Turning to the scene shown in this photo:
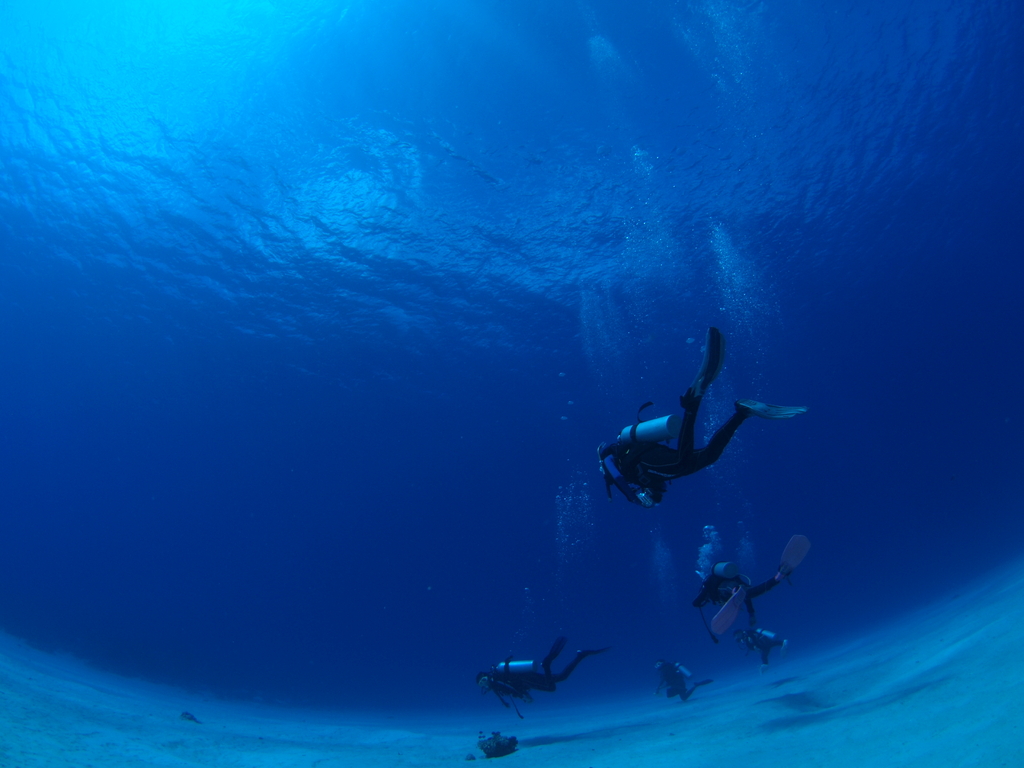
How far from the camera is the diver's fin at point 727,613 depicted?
6.64 meters

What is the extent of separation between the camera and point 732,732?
25.9ft

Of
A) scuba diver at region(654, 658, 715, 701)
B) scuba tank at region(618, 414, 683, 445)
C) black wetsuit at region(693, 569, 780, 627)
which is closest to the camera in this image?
scuba tank at region(618, 414, 683, 445)

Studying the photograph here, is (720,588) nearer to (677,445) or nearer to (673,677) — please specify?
(677,445)

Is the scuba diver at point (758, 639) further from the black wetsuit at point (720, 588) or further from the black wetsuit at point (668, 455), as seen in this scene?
the black wetsuit at point (668, 455)

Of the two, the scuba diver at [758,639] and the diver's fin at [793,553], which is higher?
the scuba diver at [758,639]

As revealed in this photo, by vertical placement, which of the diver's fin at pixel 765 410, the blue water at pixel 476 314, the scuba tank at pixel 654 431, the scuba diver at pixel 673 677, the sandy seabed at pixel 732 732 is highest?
the blue water at pixel 476 314

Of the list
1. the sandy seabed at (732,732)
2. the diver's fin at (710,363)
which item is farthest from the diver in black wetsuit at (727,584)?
the diver's fin at (710,363)

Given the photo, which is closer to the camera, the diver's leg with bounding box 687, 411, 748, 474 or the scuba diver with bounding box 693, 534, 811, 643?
the diver's leg with bounding box 687, 411, 748, 474

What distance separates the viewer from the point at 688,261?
20.8 meters

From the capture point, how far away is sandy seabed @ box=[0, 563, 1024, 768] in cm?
508

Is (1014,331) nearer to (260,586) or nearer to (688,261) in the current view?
(688,261)

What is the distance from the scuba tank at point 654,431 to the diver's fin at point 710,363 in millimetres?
341

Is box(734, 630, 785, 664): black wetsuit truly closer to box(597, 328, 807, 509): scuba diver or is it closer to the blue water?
box(597, 328, 807, 509): scuba diver

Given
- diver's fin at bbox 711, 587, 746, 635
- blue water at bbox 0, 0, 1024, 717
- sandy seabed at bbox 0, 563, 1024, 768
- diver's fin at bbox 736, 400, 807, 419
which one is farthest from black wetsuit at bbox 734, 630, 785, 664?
blue water at bbox 0, 0, 1024, 717
